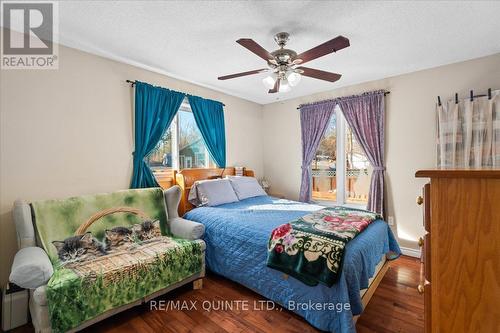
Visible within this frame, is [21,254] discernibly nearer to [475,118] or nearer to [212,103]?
[212,103]

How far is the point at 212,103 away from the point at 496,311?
362 cm

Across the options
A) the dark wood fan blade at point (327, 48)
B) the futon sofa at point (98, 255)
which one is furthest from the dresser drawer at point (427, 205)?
the futon sofa at point (98, 255)

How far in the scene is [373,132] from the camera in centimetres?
336

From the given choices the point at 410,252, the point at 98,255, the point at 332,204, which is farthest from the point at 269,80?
the point at 410,252

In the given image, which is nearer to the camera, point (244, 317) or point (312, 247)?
point (312, 247)

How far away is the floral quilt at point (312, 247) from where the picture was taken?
1.70 metres

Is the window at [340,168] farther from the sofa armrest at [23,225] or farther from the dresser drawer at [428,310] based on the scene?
the sofa armrest at [23,225]

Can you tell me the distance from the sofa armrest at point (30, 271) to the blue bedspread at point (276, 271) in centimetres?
138

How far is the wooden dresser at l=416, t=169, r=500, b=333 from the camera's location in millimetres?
709

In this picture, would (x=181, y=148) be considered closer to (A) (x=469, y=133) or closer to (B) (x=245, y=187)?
(B) (x=245, y=187)

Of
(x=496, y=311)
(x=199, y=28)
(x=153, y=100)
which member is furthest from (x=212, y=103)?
(x=496, y=311)

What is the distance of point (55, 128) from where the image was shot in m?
2.29

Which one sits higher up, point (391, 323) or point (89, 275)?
point (89, 275)

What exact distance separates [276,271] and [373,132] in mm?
2485
